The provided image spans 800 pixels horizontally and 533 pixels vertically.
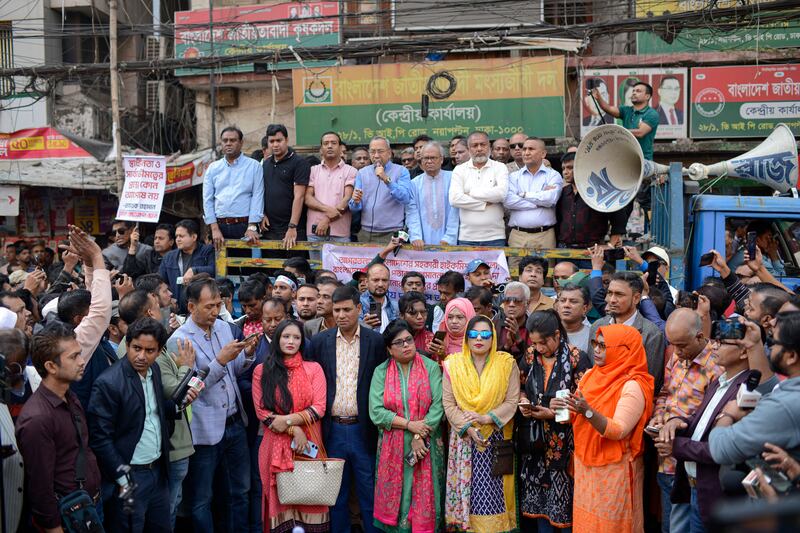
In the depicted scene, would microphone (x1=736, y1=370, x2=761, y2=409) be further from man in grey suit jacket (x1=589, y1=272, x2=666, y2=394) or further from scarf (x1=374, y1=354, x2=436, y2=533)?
scarf (x1=374, y1=354, x2=436, y2=533)

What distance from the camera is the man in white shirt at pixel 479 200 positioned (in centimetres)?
805

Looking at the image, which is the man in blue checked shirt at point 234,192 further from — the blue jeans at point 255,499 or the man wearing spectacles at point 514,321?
the man wearing spectacles at point 514,321

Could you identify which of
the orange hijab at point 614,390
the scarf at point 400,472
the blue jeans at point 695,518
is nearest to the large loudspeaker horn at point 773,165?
the orange hijab at point 614,390

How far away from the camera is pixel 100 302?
520cm

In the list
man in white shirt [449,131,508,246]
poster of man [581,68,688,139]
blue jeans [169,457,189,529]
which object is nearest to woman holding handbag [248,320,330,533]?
blue jeans [169,457,189,529]

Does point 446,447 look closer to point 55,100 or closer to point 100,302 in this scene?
point 100,302

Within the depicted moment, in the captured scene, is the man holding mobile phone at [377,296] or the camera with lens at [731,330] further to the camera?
the man holding mobile phone at [377,296]

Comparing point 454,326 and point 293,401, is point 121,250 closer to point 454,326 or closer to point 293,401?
point 293,401

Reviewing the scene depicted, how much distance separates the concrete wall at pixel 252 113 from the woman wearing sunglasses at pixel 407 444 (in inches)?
442

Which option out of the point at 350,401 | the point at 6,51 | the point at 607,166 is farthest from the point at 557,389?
the point at 6,51

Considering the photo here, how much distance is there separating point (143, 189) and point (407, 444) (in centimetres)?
616

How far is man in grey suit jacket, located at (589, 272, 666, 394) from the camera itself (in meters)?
5.85

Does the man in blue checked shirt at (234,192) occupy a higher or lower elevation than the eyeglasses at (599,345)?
higher

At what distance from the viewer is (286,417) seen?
19.3ft
